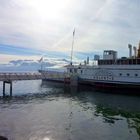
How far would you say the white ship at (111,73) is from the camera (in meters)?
61.1

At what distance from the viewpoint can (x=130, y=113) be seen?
1476 inches

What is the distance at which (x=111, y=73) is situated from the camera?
216 ft

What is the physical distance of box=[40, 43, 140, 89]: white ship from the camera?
61.1m

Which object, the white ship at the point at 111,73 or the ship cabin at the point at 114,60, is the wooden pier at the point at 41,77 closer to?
the white ship at the point at 111,73

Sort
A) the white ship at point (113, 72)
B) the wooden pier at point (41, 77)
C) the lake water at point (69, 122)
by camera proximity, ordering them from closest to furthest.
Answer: the lake water at point (69, 122)
the wooden pier at point (41, 77)
the white ship at point (113, 72)

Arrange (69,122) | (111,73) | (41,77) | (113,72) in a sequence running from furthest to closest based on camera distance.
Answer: (41,77) → (111,73) → (113,72) → (69,122)

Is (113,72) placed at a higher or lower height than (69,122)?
higher

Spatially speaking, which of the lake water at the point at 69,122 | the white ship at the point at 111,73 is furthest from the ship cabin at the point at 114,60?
the lake water at the point at 69,122

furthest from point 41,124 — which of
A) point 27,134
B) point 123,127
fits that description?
point 123,127

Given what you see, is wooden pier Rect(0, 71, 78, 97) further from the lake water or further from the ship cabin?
the lake water

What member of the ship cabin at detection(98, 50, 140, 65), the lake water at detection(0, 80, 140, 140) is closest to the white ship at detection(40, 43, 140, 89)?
the ship cabin at detection(98, 50, 140, 65)

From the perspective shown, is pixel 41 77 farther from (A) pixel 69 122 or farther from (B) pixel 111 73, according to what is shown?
(A) pixel 69 122

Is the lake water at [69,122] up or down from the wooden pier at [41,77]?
down

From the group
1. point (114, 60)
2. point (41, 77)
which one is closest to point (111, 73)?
point (114, 60)
